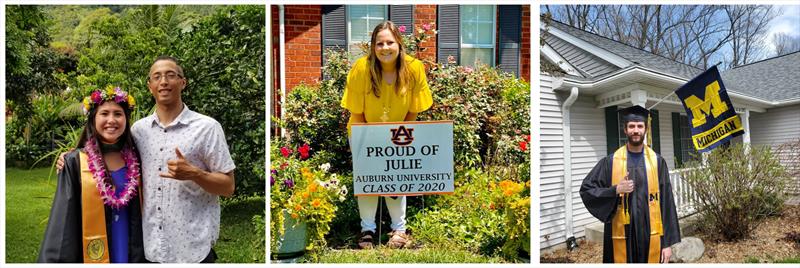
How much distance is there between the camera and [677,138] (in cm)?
478

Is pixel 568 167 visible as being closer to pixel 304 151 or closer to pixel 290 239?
pixel 304 151

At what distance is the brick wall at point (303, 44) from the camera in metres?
3.13

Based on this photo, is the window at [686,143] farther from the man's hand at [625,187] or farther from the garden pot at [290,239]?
the garden pot at [290,239]

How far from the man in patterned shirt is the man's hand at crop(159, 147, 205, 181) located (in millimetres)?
45

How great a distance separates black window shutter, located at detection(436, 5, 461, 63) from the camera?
10.8 ft

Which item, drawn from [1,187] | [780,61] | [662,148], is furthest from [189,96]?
[780,61]

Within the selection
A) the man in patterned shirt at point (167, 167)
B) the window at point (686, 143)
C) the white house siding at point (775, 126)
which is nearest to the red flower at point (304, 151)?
the man in patterned shirt at point (167, 167)

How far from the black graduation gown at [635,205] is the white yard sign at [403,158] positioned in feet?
3.27

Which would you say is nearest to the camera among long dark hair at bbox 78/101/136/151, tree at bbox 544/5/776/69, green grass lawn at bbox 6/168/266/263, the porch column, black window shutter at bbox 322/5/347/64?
long dark hair at bbox 78/101/136/151

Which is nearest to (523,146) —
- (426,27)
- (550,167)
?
(550,167)

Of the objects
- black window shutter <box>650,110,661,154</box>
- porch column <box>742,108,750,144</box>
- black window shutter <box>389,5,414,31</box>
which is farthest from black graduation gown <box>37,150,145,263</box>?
porch column <box>742,108,750,144</box>

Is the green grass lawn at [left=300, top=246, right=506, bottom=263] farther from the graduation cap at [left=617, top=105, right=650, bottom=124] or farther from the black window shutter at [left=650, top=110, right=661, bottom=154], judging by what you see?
the black window shutter at [left=650, top=110, right=661, bottom=154]

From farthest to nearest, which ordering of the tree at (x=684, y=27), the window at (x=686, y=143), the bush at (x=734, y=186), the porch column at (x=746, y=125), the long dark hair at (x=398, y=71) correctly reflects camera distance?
the porch column at (x=746, y=125)
the bush at (x=734, y=186)
the window at (x=686, y=143)
the tree at (x=684, y=27)
the long dark hair at (x=398, y=71)
